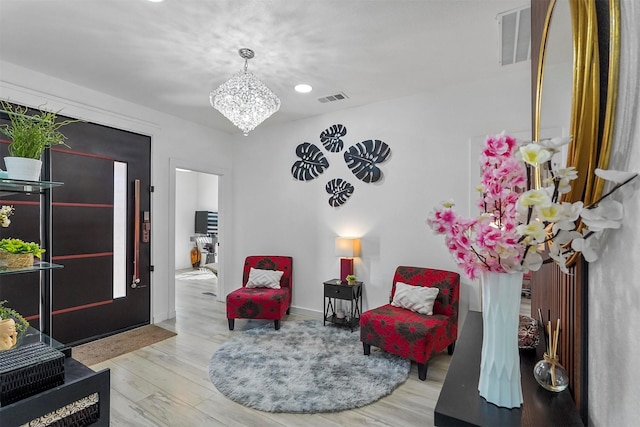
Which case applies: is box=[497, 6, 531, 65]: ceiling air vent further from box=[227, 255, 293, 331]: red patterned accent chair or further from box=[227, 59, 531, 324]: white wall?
box=[227, 255, 293, 331]: red patterned accent chair

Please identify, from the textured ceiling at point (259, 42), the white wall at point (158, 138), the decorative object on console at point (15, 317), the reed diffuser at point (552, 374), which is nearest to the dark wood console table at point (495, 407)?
the reed diffuser at point (552, 374)

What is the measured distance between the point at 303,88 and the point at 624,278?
129 inches

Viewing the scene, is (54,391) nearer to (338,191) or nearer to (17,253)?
(17,253)

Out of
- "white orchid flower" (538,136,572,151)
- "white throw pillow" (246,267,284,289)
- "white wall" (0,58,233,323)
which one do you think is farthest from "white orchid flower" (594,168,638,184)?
"white wall" (0,58,233,323)

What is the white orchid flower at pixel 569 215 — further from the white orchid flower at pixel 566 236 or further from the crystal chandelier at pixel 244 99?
the crystal chandelier at pixel 244 99

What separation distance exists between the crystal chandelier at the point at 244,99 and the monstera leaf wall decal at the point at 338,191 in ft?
5.33

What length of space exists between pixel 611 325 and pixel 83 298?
4247mm

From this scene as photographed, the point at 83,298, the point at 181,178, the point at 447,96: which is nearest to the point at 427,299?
the point at 447,96

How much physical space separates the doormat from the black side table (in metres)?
1.85

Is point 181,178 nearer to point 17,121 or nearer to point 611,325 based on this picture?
point 17,121

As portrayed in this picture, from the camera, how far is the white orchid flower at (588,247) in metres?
0.66

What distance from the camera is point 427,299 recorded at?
122 inches

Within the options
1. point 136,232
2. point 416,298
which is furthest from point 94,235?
point 416,298

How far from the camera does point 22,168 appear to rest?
4.09 feet
